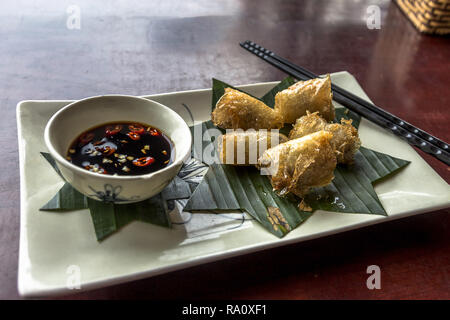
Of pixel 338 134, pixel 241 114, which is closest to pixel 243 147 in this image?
pixel 241 114

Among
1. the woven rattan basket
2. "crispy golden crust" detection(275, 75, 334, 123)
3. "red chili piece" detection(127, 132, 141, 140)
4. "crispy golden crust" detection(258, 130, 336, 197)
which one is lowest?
"crispy golden crust" detection(258, 130, 336, 197)

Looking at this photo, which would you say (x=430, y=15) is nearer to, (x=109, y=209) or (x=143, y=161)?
(x=143, y=161)

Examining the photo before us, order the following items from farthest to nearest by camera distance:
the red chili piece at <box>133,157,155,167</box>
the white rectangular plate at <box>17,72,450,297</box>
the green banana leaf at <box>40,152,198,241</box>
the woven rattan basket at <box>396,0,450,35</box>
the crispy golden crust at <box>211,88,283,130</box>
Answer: the woven rattan basket at <box>396,0,450,35</box>, the crispy golden crust at <box>211,88,283,130</box>, the red chili piece at <box>133,157,155,167</box>, the green banana leaf at <box>40,152,198,241</box>, the white rectangular plate at <box>17,72,450,297</box>

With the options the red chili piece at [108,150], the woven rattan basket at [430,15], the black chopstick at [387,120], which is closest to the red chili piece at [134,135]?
the red chili piece at [108,150]

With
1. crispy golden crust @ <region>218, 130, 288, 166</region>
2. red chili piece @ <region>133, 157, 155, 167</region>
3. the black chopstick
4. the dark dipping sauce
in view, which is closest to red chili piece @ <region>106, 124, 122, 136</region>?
the dark dipping sauce

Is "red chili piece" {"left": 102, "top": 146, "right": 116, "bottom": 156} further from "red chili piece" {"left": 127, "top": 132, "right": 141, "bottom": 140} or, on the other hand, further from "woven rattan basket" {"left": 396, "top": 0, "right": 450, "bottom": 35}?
"woven rattan basket" {"left": 396, "top": 0, "right": 450, "bottom": 35}

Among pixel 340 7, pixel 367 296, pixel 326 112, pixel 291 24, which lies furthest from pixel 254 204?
pixel 340 7

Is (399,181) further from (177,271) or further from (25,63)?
(25,63)
